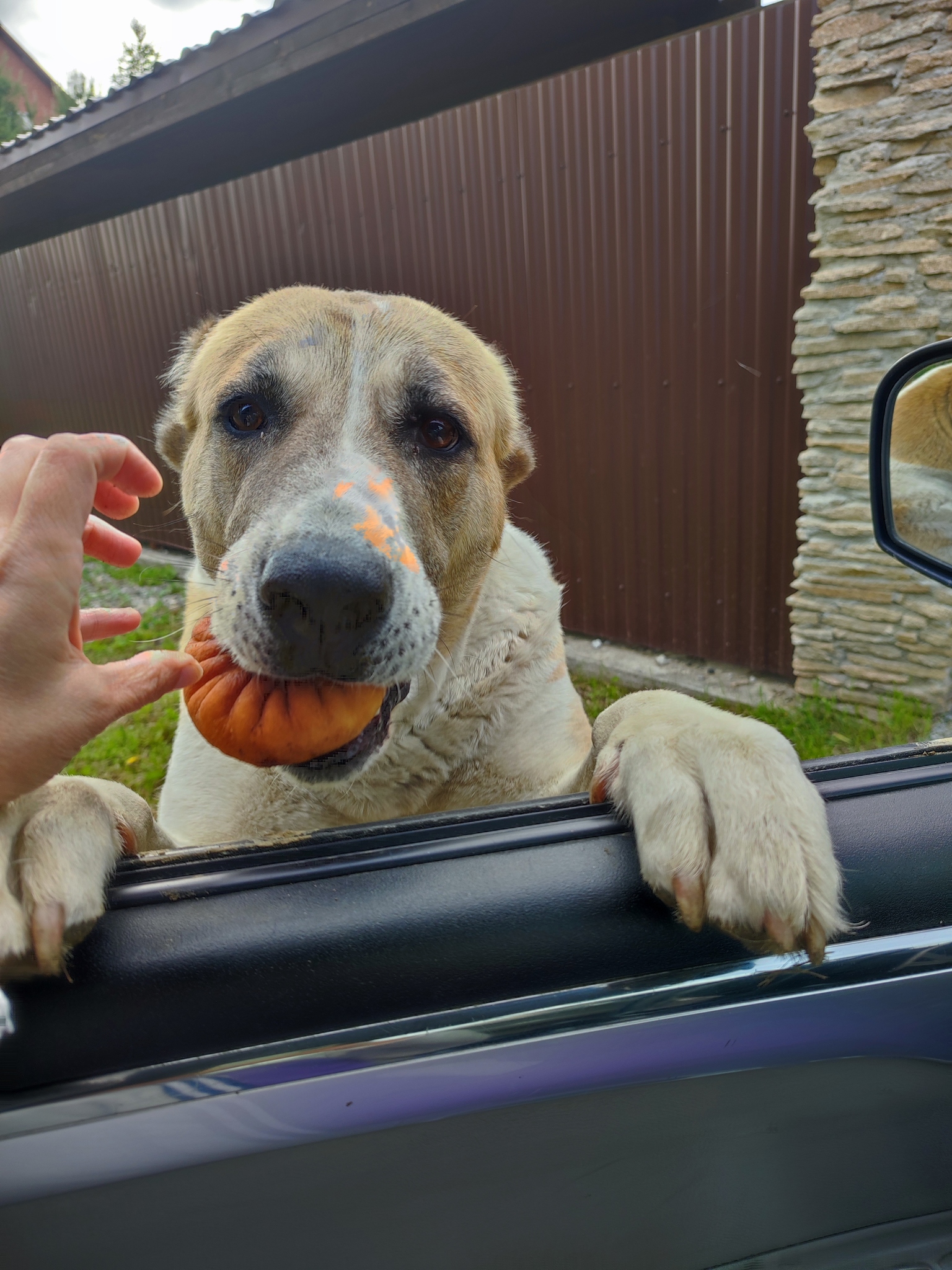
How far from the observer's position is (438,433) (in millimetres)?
2010

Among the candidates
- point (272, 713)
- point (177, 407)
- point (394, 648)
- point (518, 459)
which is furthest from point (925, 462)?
point (177, 407)

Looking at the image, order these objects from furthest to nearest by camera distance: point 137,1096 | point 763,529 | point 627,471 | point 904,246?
1. point 627,471
2. point 763,529
3. point 904,246
4. point 137,1096

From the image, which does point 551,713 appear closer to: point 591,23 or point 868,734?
point 868,734

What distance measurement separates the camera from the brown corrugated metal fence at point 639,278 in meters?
4.34

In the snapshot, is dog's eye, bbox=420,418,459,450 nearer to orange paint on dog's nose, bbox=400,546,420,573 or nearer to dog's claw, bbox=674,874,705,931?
orange paint on dog's nose, bbox=400,546,420,573

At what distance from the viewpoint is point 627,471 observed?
5105 mm

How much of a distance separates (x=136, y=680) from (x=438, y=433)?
4.24 feet

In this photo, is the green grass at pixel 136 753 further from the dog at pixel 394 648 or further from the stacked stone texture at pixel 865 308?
the stacked stone texture at pixel 865 308

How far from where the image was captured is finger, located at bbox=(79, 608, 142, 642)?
43.9 inches

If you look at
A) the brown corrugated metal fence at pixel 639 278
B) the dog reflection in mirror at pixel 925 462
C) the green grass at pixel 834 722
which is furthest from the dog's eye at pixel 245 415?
the green grass at pixel 834 722

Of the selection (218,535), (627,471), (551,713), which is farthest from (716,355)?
(218,535)

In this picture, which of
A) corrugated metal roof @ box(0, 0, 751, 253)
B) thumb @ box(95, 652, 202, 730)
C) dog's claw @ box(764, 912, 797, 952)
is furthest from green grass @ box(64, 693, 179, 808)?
corrugated metal roof @ box(0, 0, 751, 253)

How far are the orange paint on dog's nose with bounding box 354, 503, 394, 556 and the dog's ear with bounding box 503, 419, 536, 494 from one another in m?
1.05

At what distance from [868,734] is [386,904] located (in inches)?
148
